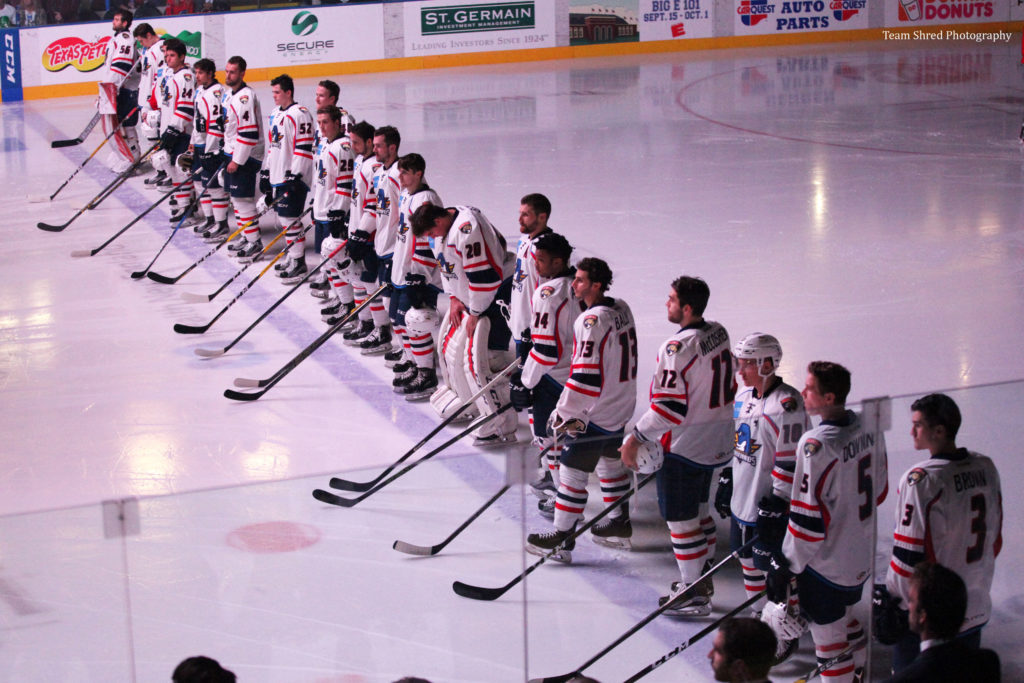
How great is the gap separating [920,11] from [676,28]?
4224 mm

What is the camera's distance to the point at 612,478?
3.44 m

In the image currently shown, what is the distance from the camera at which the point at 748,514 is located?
345cm

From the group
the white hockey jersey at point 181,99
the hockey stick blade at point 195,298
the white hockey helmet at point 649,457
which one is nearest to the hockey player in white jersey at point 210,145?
the white hockey jersey at point 181,99

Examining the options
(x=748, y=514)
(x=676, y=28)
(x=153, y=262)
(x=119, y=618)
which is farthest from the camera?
(x=676, y=28)

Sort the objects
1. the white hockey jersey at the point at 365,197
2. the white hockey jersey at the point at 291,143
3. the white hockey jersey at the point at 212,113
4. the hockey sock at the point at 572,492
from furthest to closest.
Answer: the white hockey jersey at the point at 212,113 → the white hockey jersey at the point at 291,143 → the white hockey jersey at the point at 365,197 → the hockey sock at the point at 572,492

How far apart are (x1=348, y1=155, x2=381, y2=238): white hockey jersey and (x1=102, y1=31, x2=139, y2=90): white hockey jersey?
216 inches

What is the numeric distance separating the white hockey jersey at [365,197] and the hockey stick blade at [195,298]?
4.74ft

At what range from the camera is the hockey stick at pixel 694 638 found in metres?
3.12

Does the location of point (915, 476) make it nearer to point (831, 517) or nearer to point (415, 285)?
point (831, 517)

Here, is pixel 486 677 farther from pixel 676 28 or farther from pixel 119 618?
pixel 676 28

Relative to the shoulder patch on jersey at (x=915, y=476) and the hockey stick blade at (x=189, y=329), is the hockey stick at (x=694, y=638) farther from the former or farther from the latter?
the hockey stick blade at (x=189, y=329)

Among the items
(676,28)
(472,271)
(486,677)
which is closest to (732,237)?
(472,271)

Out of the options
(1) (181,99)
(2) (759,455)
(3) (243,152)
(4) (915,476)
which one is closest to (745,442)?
(2) (759,455)

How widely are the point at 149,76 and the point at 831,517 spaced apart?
9.17 meters
